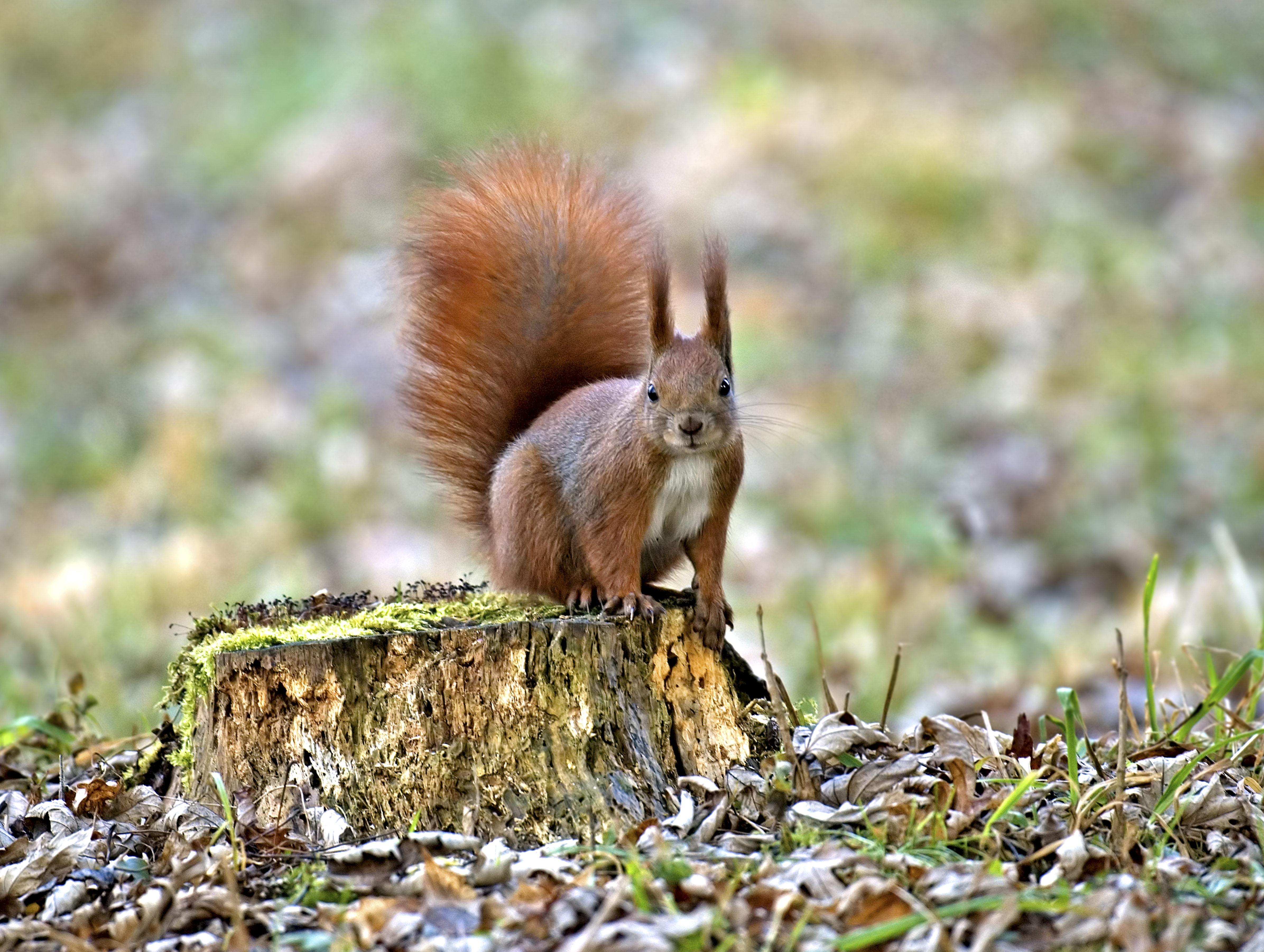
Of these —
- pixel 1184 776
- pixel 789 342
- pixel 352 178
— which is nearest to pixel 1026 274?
pixel 789 342

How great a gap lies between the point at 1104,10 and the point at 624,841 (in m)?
9.87

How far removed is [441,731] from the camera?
8.45 feet

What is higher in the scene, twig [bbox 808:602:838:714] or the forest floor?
twig [bbox 808:602:838:714]

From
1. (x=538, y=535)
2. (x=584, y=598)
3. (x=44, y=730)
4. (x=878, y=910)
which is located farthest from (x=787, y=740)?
(x=44, y=730)

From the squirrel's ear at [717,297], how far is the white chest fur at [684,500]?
0.19 metres

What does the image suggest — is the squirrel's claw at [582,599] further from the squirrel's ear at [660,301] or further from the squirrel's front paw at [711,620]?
the squirrel's ear at [660,301]

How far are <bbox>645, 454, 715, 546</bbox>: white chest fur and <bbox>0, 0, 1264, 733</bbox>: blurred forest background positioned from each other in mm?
863

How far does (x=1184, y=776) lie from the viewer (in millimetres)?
2471

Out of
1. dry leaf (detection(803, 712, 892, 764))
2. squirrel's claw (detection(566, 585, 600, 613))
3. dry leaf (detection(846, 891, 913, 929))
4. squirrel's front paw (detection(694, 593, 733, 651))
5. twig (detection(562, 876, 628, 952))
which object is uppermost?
squirrel's claw (detection(566, 585, 600, 613))

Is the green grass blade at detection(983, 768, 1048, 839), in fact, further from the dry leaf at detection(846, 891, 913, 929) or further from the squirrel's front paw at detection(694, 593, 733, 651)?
the squirrel's front paw at detection(694, 593, 733, 651)

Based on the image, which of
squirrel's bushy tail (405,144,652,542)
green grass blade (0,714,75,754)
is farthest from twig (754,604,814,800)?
green grass blade (0,714,75,754)

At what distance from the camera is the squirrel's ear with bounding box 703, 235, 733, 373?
2.66 m

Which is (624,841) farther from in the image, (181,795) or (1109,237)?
(1109,237)

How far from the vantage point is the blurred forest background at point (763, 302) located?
205 inches
